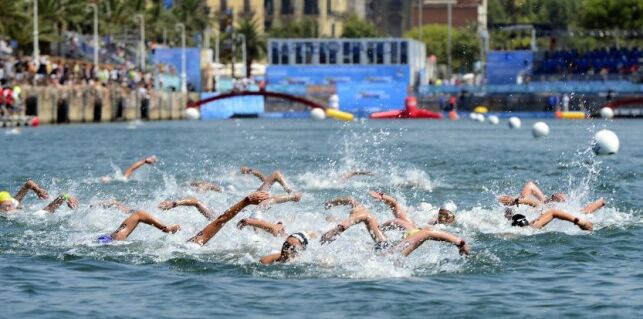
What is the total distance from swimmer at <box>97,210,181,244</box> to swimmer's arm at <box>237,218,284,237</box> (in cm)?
155

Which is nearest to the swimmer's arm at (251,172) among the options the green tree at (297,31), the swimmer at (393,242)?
the swimmer at (393,242)

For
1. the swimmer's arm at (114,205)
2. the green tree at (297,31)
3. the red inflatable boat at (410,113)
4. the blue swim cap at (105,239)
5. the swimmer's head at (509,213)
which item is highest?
the green tree at (297,31)

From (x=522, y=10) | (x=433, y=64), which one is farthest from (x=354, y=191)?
(x=522, y=10)

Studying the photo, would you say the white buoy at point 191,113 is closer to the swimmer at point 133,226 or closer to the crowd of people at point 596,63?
the crowd of people at point 596,63

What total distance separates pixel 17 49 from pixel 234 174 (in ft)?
183

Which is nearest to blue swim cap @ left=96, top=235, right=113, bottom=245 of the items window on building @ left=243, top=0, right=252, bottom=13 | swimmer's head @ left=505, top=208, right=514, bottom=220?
swimmer's head @ left=505, top=208, right=514, bottom=220

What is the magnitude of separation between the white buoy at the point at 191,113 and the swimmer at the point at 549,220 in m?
78.6

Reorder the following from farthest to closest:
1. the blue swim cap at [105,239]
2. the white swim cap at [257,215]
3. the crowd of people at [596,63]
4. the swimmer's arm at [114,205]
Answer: the crowd of people at [596,63] < the swimmer's arm at [114,205] < the blue swim cap at [105,239] < the white swim cap at [257,215]

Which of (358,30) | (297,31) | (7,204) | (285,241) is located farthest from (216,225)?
(358,30)

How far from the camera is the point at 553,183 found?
3925 centimetres

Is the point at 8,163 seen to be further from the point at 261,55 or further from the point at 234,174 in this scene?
the point at 261,55

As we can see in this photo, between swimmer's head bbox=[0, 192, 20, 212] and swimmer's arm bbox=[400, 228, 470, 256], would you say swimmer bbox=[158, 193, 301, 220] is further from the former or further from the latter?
swimmer's arm bbox=[400, 228, 470, 256]

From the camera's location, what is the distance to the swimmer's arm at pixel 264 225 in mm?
21719

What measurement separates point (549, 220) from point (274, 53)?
107m
